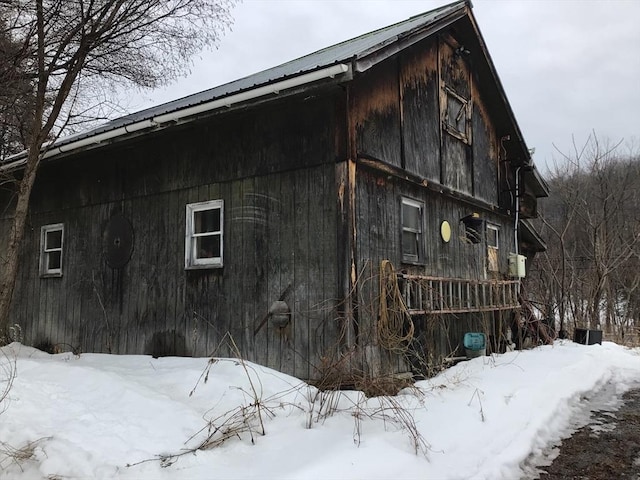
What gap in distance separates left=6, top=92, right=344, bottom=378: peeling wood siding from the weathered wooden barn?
0.03 metres

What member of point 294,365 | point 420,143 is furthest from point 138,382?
point 420,143

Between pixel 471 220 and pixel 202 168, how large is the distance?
5.08 m

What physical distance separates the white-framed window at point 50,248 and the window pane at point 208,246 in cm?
364

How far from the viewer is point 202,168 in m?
7.79

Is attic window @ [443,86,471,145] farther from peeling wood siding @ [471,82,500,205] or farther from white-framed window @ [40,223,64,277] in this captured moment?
white-framed window @ [40,223,64,277]

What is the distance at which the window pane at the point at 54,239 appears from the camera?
10125 mm

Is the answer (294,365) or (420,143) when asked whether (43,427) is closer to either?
(294,365)

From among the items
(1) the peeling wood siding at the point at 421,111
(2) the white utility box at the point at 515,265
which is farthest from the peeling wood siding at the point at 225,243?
(2) the white utility box at the point at 515,265

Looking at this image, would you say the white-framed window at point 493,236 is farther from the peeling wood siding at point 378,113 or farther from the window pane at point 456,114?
→ the peeling wood siding at point 378,113

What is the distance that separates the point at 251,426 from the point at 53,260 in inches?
288

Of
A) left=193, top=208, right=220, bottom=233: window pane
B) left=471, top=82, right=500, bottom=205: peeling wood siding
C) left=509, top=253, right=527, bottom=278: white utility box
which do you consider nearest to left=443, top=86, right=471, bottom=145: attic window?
left=471, top=82, right=500, bottom=205: peeling wood siding

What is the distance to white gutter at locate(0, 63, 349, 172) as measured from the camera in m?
5.77

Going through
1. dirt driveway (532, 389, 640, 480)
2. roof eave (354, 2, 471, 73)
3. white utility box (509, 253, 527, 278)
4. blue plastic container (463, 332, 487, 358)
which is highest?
roof eave (354, 2, 471, 73)

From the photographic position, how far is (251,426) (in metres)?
4.66
